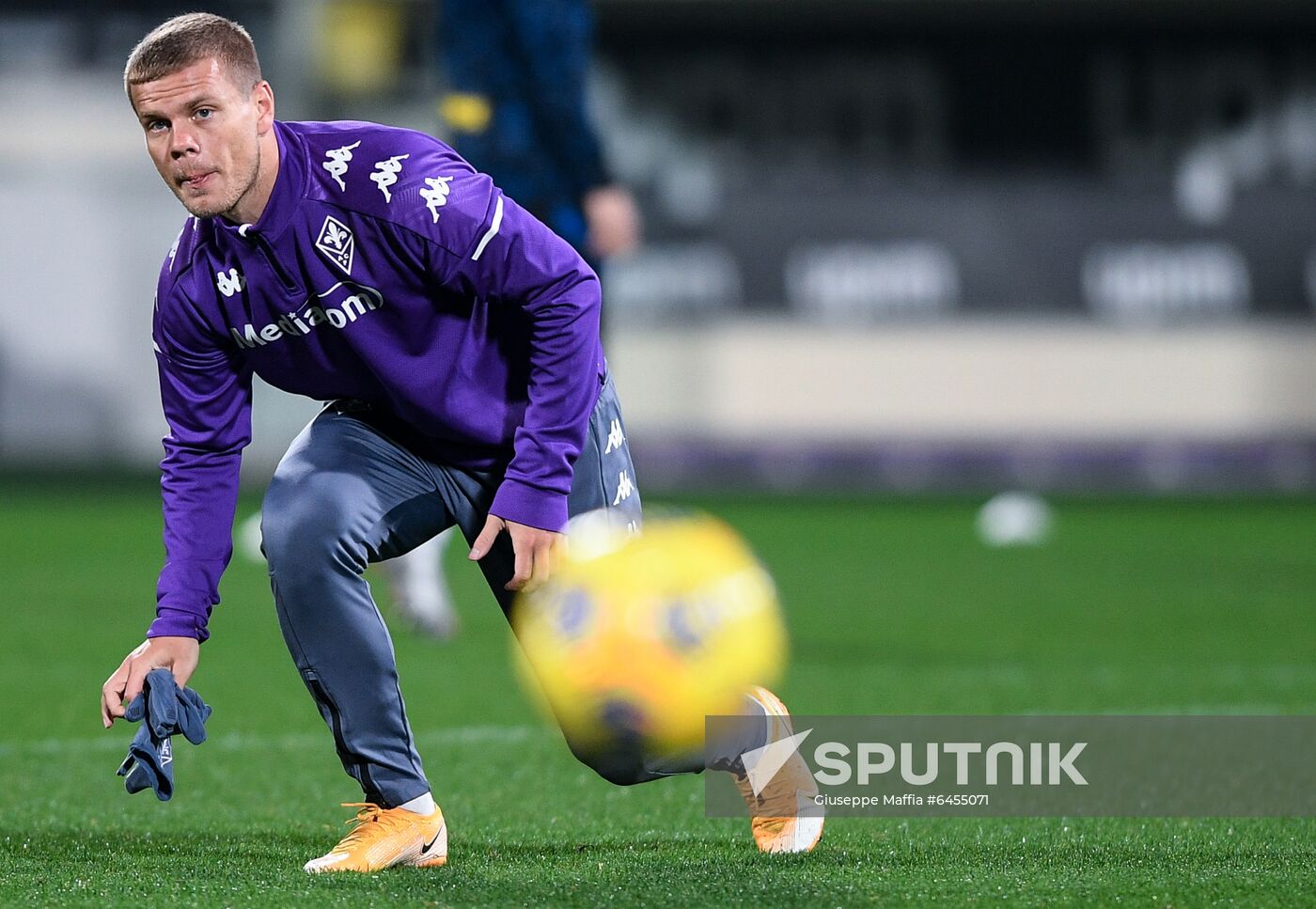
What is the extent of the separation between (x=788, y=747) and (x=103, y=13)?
1633 cm

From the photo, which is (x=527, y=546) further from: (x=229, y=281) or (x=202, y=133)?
(x=202, y=133)

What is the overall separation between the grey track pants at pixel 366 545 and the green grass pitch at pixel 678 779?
0.21 meters

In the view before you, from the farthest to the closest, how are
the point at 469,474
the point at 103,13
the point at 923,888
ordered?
the point at 103,13, the point at 469,474, the point at 923,888

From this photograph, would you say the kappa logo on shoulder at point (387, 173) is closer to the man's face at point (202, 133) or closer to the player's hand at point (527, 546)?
the man's face at point (202, 133)

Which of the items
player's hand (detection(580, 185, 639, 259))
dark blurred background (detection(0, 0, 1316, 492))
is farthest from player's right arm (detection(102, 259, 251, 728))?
dark blurred background (detection(0, 0, 1316, 492))

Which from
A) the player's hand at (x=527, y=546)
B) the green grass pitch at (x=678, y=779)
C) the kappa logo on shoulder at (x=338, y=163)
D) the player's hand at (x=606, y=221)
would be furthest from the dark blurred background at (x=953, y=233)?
the player's hand at (x=527, y=546)

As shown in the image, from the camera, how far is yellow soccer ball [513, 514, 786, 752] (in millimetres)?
2865

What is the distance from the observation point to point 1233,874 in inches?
115

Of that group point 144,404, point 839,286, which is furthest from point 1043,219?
point 144,404

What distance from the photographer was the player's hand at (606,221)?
213 inches

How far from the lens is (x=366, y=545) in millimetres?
3080

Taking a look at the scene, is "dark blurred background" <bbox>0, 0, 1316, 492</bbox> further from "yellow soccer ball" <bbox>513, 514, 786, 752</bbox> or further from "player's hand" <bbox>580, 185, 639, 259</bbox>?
"yellow soccer ball" <bbox>513, 514, 786, 752</bbox>

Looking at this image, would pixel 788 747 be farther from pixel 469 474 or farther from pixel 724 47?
pixel 724 47

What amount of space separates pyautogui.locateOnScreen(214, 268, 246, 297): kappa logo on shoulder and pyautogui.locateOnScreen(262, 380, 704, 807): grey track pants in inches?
12.9
